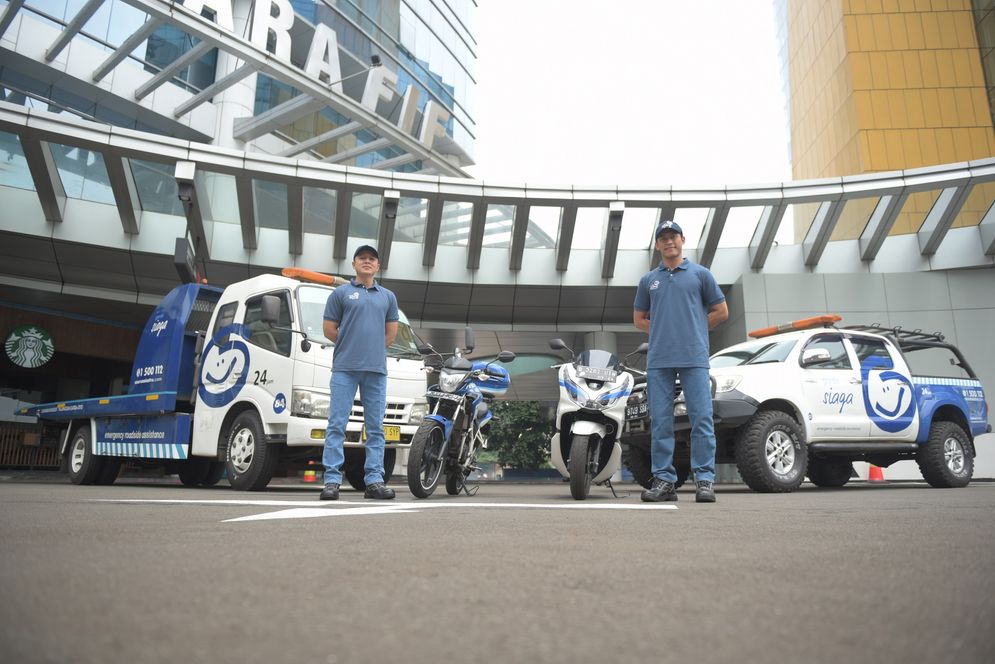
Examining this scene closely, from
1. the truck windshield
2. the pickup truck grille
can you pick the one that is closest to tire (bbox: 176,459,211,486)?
the truck windshield

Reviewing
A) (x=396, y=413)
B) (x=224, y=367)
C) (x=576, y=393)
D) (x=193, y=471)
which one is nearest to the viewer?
(x=576, y=393)

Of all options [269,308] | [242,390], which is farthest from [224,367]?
[269,308]

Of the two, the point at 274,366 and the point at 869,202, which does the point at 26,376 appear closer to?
the point at 274,366

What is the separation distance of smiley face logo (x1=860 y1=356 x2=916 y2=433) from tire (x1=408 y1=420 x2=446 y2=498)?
182 inches

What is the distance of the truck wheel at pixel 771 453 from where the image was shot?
261 inches

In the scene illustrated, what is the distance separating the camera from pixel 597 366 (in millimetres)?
6234

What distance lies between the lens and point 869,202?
14.8 meters

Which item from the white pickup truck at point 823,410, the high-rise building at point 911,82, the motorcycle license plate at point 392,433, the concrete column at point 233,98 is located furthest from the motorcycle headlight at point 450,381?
the high-rise building at point 911,82

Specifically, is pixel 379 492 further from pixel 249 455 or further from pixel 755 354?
pixel 755 354

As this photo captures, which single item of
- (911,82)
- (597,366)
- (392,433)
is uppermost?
(911,82)

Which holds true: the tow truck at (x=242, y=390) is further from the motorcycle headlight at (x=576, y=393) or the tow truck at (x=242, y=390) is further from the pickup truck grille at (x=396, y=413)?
the motorcycle headlight at (x=576, y=393)

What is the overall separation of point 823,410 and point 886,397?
0.99 meters

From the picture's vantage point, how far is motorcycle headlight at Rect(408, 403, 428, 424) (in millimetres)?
7399

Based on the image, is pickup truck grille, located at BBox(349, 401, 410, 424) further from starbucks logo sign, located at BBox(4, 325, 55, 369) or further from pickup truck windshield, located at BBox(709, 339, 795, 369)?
starbucks logo sign, located at BBox(4, 325, 55, 369)
